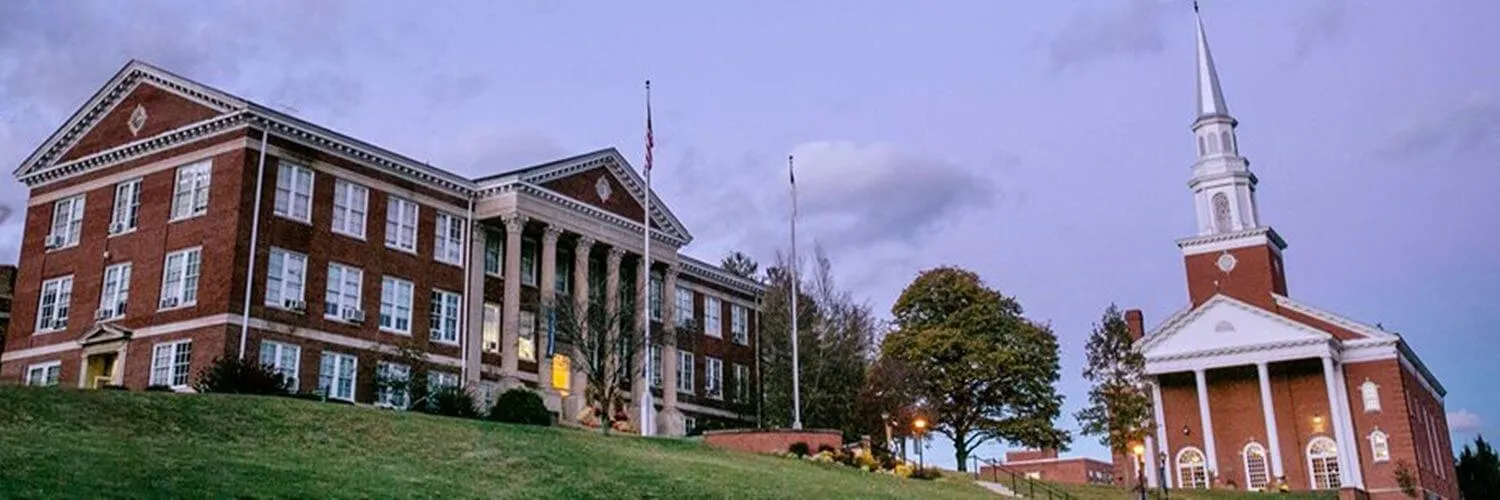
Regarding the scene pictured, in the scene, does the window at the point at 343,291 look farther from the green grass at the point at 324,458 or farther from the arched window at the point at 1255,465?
the arched window at the point at 1255,465

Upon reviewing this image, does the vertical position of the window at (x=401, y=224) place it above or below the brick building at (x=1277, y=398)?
above

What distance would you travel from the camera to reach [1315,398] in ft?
234

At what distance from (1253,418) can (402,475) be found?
56.7 m

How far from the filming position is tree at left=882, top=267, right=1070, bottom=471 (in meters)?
69.3

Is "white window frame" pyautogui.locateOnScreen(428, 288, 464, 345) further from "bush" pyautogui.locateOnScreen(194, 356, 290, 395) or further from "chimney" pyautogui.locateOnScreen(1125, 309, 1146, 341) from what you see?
"chimney" pyautogui.locateOnScreen(1125, 309, 1146, 341)

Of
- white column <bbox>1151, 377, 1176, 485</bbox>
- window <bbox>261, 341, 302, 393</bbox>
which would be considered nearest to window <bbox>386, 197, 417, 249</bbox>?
window <bbox>261, 341, 302, 393</bbox>

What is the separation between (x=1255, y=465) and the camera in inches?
2822

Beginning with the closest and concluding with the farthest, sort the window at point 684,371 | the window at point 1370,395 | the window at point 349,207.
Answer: the window at point 349,207, the window at point 684,371, the window at point 1370,395

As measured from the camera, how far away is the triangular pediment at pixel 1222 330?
70.0 m

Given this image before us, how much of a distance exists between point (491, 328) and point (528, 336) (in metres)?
1.69

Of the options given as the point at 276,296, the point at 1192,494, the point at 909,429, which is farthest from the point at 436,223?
the point at 1192,494

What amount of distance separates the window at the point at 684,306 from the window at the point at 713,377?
234cm

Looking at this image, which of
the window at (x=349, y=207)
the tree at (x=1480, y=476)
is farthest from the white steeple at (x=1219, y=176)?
the window at (x=349, y=207)

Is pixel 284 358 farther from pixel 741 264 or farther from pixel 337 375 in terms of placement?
pixel 741 264
